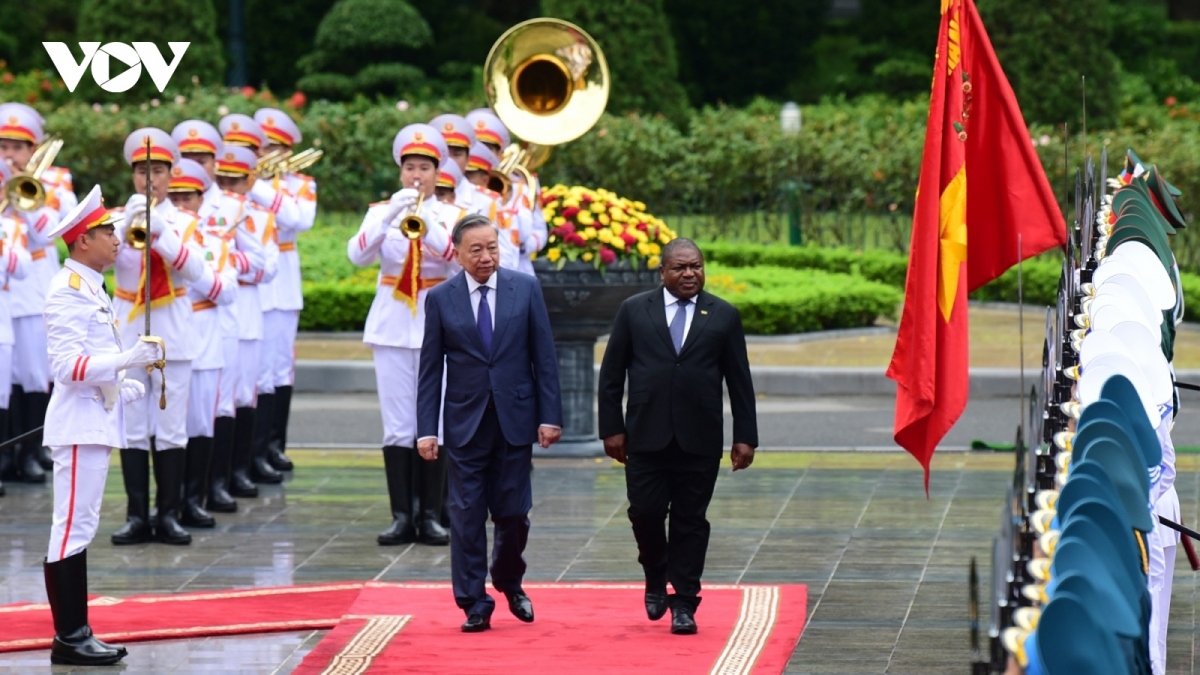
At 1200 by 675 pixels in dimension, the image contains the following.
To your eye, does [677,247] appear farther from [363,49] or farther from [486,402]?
[363,49]

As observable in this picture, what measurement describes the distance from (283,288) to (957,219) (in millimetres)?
5992

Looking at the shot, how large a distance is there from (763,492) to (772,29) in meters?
25.0

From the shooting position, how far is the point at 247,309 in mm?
11664

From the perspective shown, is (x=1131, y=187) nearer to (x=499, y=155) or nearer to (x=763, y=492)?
(x=763, y=492)

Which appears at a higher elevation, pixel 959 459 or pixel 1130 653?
pixel 1130 653

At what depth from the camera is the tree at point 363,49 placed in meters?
33.7

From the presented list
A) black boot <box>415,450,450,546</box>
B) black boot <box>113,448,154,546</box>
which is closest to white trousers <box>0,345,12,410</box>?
black boot <box>113,448,154,546</box>

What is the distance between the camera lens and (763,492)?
11.8 m

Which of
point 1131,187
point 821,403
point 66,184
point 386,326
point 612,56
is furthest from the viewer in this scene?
point 612,56

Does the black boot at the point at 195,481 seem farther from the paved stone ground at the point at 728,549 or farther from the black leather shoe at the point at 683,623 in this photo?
the black leather shoe at the point at 683,623

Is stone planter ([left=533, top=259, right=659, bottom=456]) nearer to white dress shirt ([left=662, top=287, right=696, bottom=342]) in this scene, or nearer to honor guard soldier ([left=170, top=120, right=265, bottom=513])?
honor guard soldier ([left=170, top=120, right=265, bottom=513])

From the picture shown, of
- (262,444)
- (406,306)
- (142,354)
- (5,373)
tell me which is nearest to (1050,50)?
(262,444)

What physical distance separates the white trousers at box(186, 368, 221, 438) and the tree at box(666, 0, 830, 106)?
998 inches

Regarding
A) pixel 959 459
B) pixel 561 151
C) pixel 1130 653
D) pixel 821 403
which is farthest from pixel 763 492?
pixel 561 151
